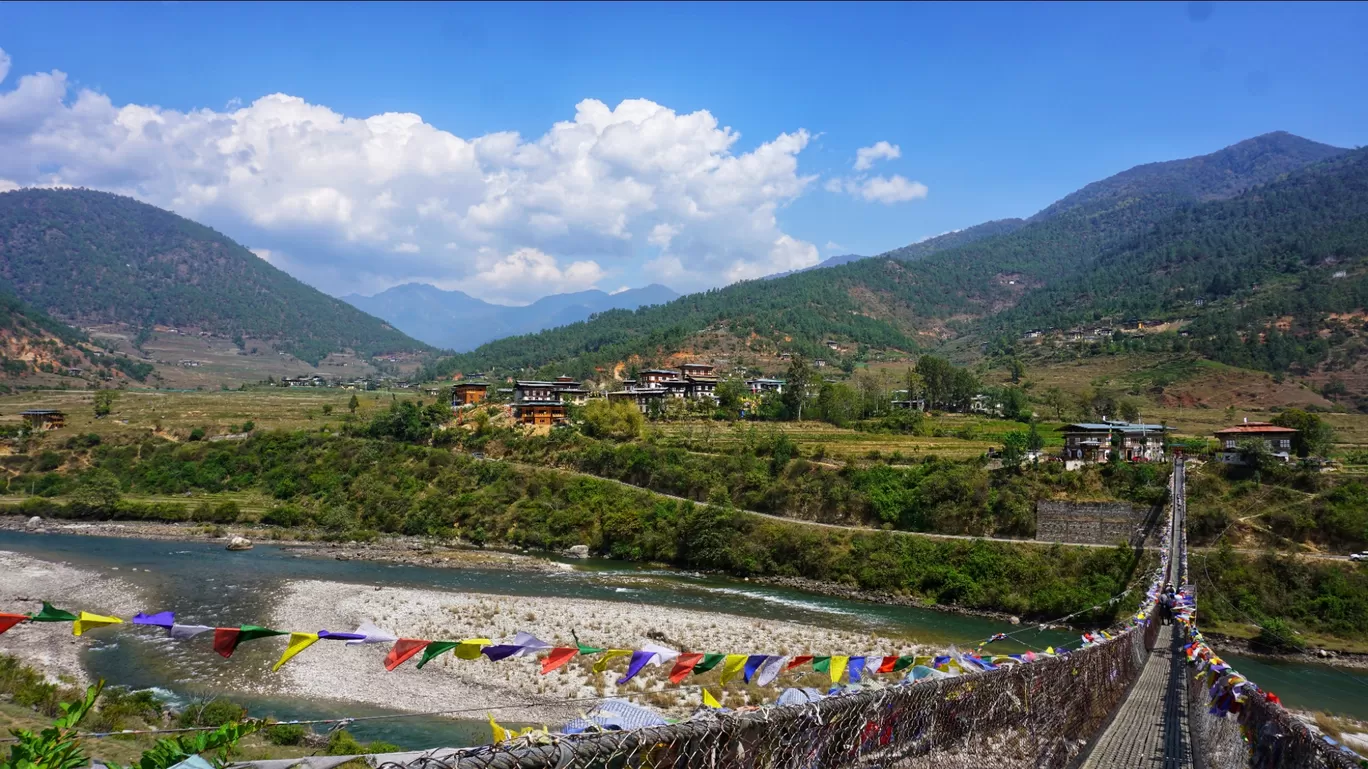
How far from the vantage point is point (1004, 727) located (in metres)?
6.01

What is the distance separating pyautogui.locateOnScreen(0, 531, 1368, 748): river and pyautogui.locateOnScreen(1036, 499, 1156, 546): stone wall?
6.92 meters

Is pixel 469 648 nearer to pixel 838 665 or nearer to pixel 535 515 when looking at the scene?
pixel 838 665

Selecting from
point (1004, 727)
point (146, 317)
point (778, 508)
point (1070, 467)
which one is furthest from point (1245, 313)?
point (146, 317)

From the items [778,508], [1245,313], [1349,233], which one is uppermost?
[1349,233]

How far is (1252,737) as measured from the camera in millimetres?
6684

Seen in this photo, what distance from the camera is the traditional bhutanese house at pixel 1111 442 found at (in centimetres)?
3728

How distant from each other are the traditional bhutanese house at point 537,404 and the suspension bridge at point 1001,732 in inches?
1882

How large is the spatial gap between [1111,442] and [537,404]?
3935 cm

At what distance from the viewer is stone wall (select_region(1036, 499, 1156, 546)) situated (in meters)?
29.4

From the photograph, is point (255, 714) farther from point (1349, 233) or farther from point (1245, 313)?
point (1349, 233)

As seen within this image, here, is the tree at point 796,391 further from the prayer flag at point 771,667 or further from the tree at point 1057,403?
the prayer flag at point 771,667

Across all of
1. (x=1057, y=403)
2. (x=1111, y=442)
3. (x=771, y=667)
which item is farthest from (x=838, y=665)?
(x=1057, y=403)

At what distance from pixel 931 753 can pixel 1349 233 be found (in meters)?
135

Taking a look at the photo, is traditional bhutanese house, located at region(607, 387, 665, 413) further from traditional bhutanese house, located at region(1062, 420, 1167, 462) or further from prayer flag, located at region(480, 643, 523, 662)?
prayer flag, located at region(480, 643, 523, 662)
